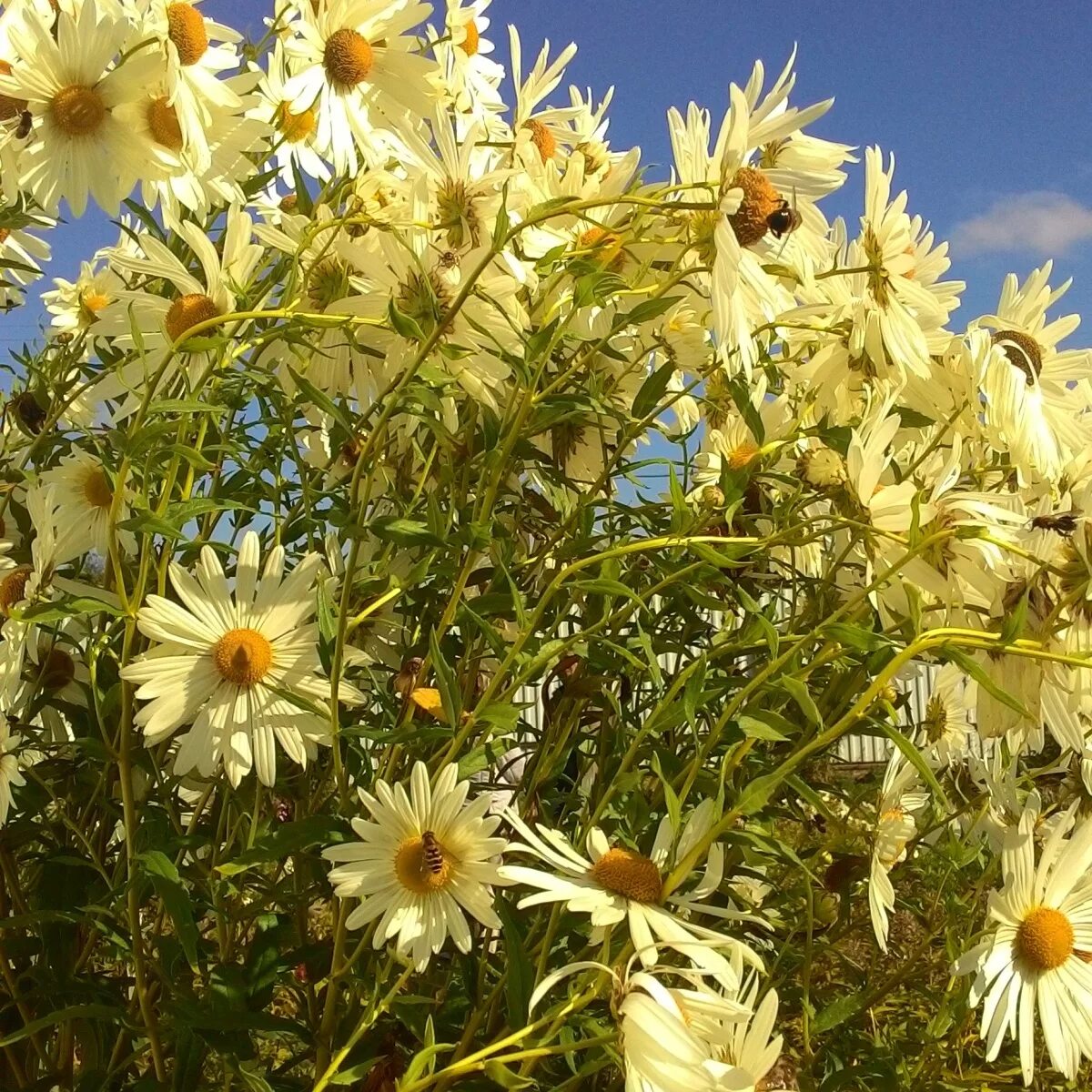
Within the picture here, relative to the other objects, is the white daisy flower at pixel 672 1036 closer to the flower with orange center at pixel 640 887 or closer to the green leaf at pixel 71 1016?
the flower with orange center at pixel 640 887

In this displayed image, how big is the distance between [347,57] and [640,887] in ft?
2.23

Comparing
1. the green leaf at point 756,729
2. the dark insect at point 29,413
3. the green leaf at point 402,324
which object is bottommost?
the green leaf at point 756,729

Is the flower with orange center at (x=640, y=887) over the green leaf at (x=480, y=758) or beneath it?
beneath

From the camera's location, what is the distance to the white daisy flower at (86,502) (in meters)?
1.00

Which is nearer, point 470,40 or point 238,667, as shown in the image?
point 238,667

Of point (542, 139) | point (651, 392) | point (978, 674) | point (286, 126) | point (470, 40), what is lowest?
point (978, 674)

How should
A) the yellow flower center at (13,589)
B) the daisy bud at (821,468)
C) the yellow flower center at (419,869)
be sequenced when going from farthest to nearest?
the yellow flower center at (13,589) < the daisy bud at (821,468) < the yellow flower center at (419,869)

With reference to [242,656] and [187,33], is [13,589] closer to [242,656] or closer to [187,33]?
[242,656]

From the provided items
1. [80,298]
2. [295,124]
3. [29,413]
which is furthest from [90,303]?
[295,124]

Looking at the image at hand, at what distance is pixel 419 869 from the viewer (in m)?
0.82

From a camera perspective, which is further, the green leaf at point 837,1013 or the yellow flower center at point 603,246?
the green leaf at point 837,1013

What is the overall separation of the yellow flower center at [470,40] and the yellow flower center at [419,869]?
925 millimetres

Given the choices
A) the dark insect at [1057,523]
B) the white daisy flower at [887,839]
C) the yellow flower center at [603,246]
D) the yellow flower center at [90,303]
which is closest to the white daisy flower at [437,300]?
the yellow flower center at [603,246]

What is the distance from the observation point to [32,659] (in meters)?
1.05
